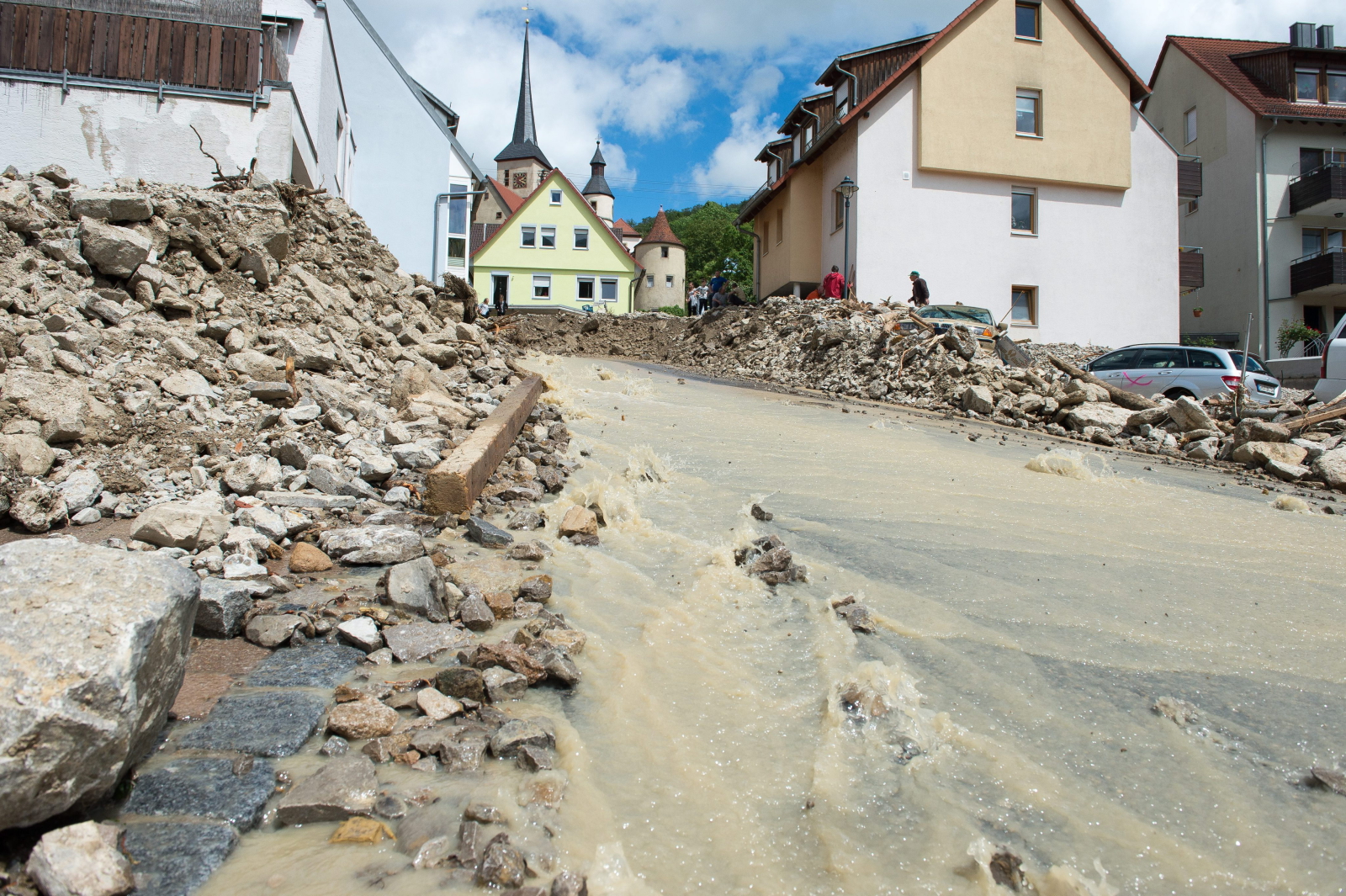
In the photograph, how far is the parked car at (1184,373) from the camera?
13.8m

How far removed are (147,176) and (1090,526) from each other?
1547 centimetres

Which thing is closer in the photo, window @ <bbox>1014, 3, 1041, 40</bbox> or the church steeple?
window @ <bbox>1014, 3, 1041, 40</bbox>

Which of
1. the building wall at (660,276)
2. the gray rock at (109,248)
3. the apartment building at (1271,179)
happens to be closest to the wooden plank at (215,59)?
the gray rock at (109,248)

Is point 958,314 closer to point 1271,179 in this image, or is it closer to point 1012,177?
point 1012,177

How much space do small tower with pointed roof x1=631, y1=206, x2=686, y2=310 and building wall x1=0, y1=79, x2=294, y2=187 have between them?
5304 cm

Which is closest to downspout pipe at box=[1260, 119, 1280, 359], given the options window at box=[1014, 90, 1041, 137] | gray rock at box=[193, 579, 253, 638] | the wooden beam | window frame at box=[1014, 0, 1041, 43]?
window at box=[1014, 90, 1041, 137]

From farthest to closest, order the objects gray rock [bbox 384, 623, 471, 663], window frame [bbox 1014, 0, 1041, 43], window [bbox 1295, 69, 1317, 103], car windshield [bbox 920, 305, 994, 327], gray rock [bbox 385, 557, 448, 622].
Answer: window [bbox 1295, 69, 1317, 103]
window frame [bbox 1014, 0, 1041, 43]
car windshield [bbox 920, 305, 994, 327]
gray rock [bbox 385, 557, 448, 622]
gray rock [bbox 384, 623, 471, 663]

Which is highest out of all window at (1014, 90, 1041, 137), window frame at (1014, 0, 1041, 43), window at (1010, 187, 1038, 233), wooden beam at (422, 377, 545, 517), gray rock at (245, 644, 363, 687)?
window frame at (1014, 0, 1041, 43)

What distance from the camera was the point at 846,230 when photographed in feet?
76.8

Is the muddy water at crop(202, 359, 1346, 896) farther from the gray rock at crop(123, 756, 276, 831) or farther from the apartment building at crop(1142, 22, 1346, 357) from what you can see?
the apartment building at crop(1142, 22, 1346, 357)

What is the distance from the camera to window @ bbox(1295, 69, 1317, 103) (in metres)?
30.4

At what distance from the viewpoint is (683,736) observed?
9.04ft

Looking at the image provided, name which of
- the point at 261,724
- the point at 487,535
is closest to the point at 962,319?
the point at 487,535

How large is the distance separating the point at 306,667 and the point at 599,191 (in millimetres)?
84293
